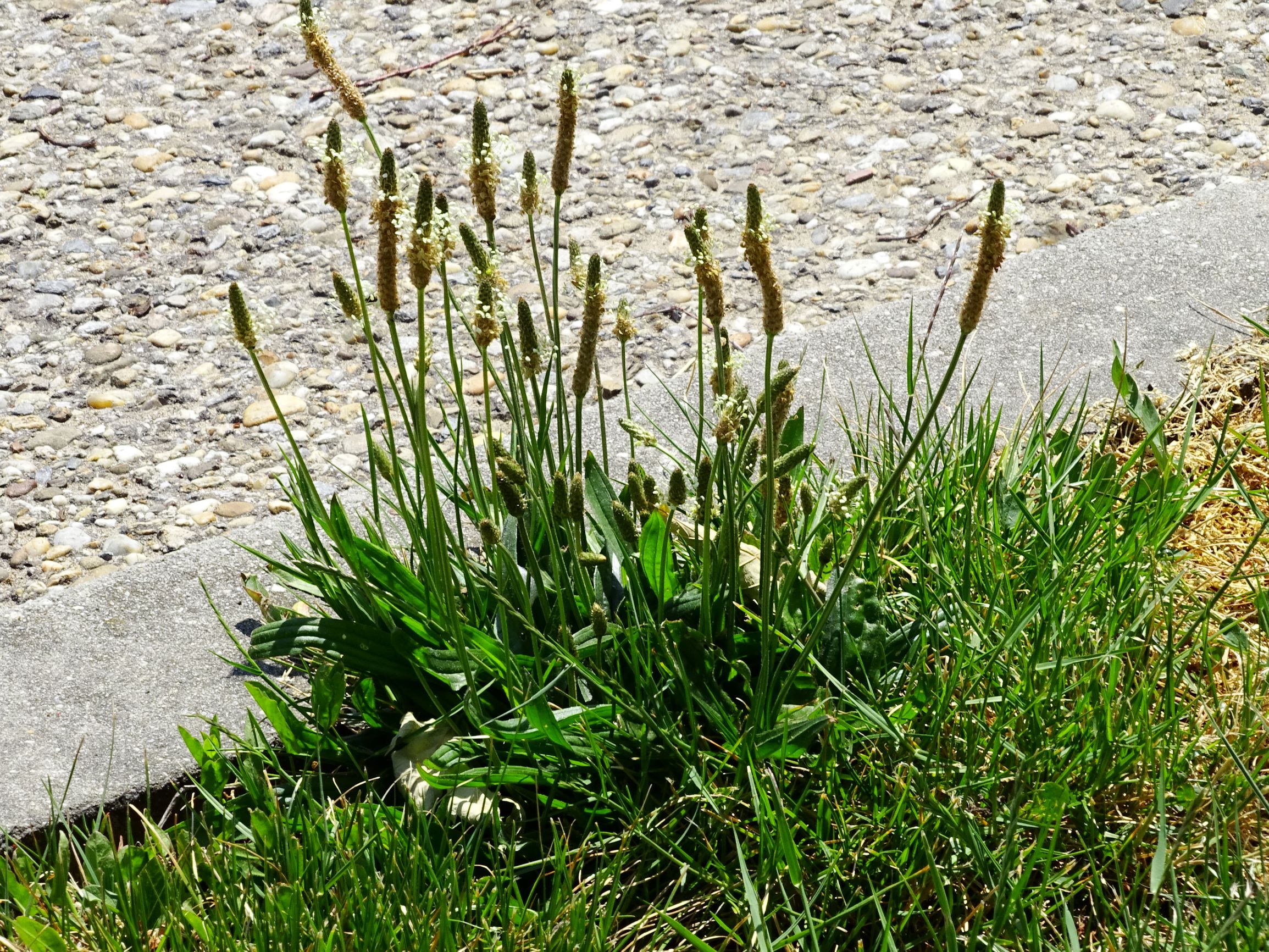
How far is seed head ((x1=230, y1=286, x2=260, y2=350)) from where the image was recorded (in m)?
1.45

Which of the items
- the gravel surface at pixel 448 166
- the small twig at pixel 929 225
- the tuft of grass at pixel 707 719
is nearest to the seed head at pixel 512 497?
the tuft of grass at pixel 707 719

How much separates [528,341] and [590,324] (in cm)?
9

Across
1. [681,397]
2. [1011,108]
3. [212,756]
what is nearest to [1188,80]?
[1011,108]

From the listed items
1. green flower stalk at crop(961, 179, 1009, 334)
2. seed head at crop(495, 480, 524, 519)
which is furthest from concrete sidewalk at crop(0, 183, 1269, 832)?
green flower stalk at crop(961, 179, 1009, 334)

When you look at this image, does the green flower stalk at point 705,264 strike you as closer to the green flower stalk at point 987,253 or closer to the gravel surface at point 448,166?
the green flower stalk at point 987,253

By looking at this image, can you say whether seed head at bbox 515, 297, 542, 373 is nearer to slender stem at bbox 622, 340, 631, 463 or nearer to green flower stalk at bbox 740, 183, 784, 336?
slender stem at bbox 622, 340, 631, 463

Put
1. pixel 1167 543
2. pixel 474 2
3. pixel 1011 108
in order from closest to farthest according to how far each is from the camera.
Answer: pixel 1167 543 → pixel 1011 108 → pixel 474 2

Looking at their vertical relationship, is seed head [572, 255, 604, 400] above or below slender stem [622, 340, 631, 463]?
above

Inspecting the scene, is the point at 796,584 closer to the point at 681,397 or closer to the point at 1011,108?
the point at 681,397

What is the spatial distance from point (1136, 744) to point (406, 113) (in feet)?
9.70

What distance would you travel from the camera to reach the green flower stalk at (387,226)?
1.37 meters

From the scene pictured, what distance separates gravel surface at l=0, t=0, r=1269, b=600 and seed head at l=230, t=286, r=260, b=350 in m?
1.15

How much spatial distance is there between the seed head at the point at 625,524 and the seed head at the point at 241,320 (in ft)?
1.82

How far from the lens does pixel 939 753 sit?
1.69 metres
